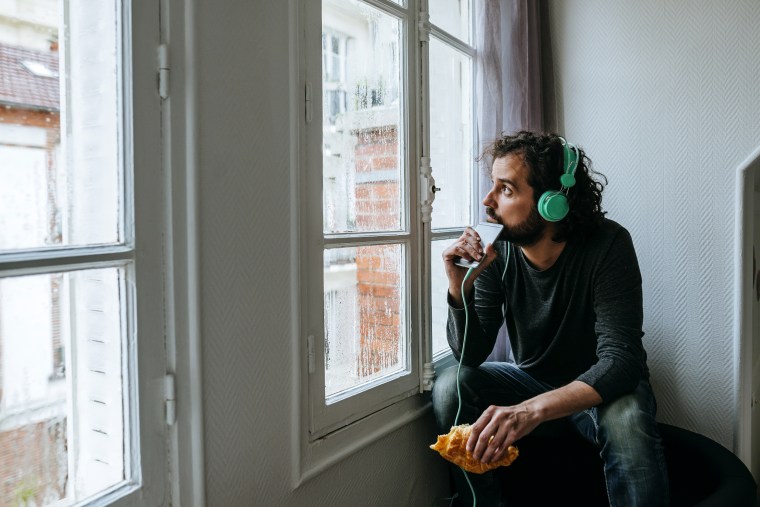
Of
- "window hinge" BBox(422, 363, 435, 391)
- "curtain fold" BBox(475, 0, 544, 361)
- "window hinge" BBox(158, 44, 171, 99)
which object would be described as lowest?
"window hinge" BBox(422, 363, 435, 391)

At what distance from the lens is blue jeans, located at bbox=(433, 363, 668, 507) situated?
1366mm

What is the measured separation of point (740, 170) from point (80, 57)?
1860 millimetres

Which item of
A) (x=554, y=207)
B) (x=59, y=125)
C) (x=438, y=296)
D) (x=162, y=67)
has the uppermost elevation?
(x=162, y=67)

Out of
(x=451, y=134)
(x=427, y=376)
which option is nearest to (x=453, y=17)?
(x=451, y=134)

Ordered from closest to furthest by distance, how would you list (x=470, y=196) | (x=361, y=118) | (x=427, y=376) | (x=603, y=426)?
1. (x=603, y=426)
2. (x=361, y=118)
3. (x=427, y=376)
4. (x=470, y=196)

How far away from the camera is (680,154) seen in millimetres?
2004

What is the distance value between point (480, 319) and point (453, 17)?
1007mm

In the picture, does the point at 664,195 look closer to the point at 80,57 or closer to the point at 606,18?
the point at 606,18

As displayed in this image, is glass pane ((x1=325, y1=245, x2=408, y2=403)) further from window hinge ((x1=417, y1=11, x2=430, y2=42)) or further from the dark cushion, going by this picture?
window hinge ((x1=417, y1=11, x2=430, y2=42))

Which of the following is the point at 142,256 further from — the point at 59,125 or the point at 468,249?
the point at 468,249

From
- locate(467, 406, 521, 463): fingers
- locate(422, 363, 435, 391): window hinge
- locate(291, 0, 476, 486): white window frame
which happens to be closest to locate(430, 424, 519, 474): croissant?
locate(467, 406, 521, 463): fingers

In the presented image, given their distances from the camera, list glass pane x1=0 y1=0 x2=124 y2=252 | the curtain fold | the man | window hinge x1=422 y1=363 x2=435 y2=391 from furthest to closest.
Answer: the curtain fold → window hinge x1=422 y1=363 x2=435 y2=391 → the man → glass pane x1=0 y1=0 x2=124 y2=252

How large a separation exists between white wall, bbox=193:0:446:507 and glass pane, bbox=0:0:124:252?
0.52ft

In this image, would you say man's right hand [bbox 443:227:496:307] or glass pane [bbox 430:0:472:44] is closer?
man's right hand [bbox 443:227:496:307]
